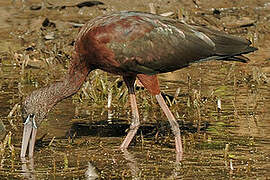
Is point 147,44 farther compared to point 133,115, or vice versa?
point 133,115

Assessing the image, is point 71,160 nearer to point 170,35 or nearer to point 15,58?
point 170,35

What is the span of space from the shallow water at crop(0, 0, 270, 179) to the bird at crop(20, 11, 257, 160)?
11.7 inches

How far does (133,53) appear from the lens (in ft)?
28.0

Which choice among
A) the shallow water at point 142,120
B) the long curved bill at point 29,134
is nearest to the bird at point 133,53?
the long curved bill at point 29,134

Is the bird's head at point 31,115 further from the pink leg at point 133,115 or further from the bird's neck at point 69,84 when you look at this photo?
the pink leg at point 133,115

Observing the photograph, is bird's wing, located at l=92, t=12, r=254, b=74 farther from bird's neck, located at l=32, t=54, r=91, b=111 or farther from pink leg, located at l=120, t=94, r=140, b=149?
pink leg, located at l=120, t=94, r=140, b=149

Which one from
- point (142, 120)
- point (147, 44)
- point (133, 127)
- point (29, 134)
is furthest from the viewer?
point (142, 120)

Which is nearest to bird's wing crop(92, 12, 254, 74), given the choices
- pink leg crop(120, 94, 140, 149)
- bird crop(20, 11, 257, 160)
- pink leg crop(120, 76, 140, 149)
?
bird crop(20, 11, 257, 160)

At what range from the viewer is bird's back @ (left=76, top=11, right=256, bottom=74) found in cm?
846

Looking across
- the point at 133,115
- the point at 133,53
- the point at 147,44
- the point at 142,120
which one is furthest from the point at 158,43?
the point at 142,120

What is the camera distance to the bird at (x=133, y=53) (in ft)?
27.6

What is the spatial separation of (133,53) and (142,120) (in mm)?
1426

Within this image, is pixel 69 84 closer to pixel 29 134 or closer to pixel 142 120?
pixel 29 134

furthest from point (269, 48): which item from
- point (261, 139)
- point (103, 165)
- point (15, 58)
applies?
point (103, 165)
